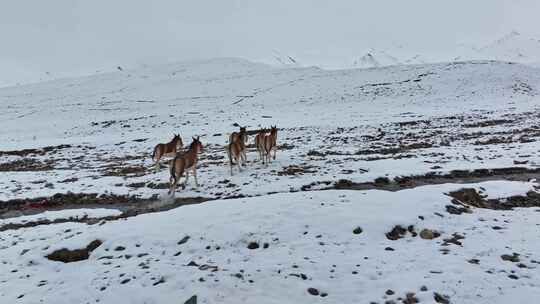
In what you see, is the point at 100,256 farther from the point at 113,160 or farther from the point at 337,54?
the point at 337,54

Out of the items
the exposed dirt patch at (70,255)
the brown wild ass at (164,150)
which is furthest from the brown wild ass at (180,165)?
the exposed dirt patch at (70,255)

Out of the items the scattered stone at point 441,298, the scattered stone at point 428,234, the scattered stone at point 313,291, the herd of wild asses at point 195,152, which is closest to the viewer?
the scattered stone at point 441,298

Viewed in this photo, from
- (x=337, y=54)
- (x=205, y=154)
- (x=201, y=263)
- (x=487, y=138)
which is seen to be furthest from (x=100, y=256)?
(x=337, y=54)

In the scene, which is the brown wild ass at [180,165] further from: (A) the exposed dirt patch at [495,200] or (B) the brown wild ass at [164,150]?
(A) the exposed dirt patch at [495,200]

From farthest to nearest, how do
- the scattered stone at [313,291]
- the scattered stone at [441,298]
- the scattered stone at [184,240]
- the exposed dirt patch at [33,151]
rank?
the exposed dirt patch at [33,151] → the scattered stone at [184,240] → the scattered stone at [313,291] → the scattered stone at [441,298]

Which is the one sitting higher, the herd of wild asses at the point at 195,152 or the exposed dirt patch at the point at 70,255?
the herd of wild asses at the point at 195,152

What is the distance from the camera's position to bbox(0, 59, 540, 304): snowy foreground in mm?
6887

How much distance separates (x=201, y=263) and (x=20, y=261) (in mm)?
4393

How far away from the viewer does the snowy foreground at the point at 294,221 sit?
6.89 m

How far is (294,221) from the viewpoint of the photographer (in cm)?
948

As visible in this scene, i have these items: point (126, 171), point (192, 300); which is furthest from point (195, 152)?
point (192, 300)

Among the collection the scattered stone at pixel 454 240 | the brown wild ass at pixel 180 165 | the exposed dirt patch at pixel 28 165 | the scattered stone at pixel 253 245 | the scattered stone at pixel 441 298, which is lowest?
the scattered stone at pixel 441 298

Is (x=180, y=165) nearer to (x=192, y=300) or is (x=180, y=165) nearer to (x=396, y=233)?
(x=192, y=300)

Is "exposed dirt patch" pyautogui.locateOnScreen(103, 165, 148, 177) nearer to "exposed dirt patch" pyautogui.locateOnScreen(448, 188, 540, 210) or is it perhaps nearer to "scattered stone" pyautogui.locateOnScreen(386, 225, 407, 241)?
"scattered stone" pyautogui.locateOnScreen(386, 225, 407, 241)
